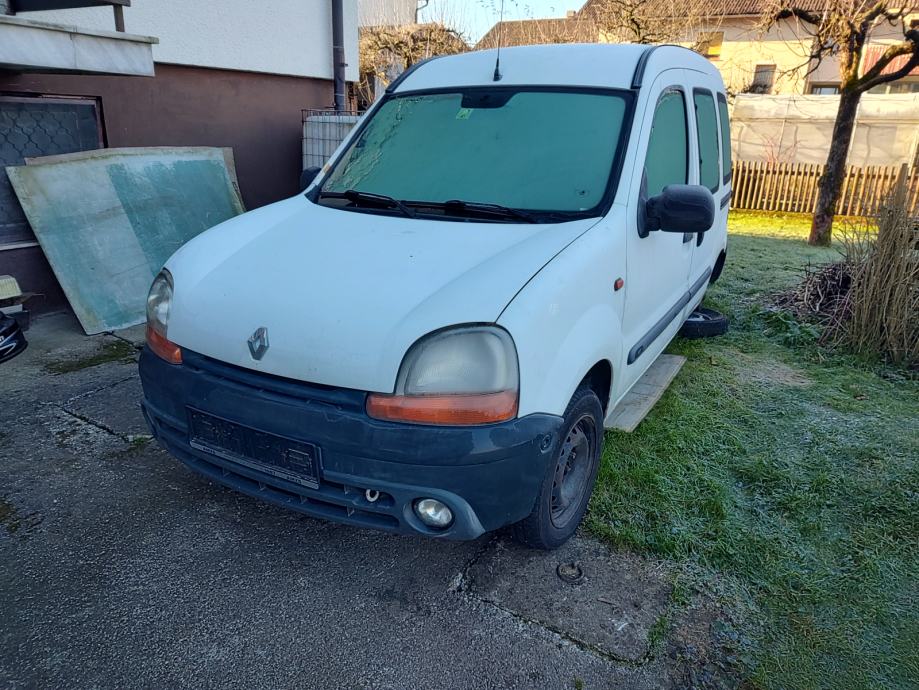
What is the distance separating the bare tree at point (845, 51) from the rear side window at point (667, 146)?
266 inches

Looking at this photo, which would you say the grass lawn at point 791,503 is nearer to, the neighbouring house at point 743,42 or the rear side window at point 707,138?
the rear side window at point 707,138

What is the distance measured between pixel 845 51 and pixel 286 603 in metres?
10.2

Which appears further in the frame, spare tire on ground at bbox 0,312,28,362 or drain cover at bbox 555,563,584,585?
spare tire on ground at bbox 0,312,28,362

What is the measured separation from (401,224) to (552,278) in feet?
2.59

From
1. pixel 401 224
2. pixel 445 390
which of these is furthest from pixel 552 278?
pixel 401 224

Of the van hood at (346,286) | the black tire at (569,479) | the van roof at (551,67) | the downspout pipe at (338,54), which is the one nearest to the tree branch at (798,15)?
the downspout pipe at (338,54)

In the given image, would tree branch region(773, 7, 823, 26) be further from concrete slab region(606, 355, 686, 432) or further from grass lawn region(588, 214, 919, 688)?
concrete slab region(606, 355, 686, 432)

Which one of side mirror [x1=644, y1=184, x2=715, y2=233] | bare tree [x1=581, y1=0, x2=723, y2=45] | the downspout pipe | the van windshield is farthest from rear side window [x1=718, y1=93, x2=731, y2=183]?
bare tree [x1=581, y1=0, x2=723, y2=45]

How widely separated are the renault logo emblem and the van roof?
6.20 ft

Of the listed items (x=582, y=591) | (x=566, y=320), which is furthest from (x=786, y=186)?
(x=582, y=591)

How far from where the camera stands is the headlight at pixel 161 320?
2.52 m

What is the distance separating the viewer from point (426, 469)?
6.72 ft

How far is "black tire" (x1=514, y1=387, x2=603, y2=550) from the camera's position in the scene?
2424 mm

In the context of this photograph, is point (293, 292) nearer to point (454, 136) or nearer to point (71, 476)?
point (454, 136)
